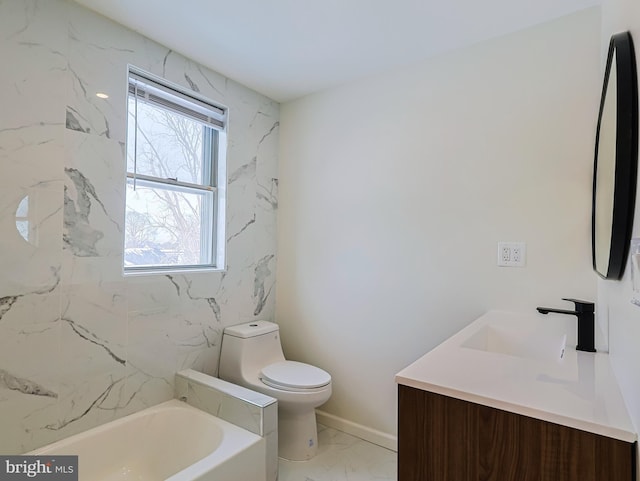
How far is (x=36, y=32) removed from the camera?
154 cm

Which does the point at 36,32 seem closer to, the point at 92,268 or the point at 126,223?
the point at 126,223

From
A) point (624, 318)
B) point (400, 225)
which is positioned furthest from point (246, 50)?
point (624, 318)

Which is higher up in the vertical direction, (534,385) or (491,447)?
(534,385)

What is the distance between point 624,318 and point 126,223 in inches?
84.4

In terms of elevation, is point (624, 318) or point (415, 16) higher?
point (415, 16)

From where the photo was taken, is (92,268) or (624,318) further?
(92,268)

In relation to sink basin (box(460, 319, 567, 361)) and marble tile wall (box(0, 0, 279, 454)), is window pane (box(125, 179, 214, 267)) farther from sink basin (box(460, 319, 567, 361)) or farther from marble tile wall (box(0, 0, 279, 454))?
sink basin (box(460, 319, 567, 361))

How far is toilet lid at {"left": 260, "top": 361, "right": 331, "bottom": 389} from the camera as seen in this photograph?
2010mm

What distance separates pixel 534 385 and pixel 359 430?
161cm

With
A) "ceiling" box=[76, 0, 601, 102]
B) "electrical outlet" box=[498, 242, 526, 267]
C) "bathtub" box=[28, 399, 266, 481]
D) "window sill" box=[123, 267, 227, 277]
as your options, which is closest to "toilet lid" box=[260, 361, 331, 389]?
"bathtub" box=[28, 399, 266, 481]

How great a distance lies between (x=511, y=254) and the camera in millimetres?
1785

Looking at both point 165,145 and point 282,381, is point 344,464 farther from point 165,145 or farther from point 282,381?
point 165,145

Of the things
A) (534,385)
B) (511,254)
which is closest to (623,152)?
(534,385)

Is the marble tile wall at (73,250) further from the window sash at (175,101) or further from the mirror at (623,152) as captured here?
the mirror at (623,152)
